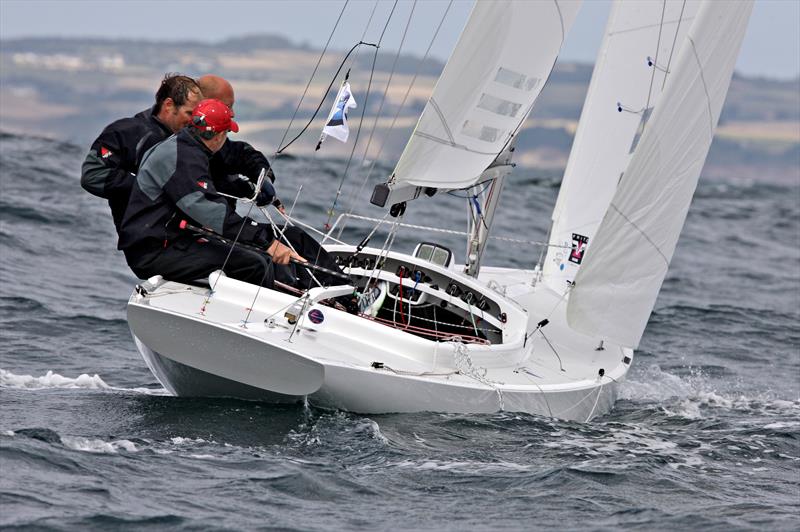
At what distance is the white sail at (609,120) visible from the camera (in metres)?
8.59

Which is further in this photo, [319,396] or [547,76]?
[547,76]

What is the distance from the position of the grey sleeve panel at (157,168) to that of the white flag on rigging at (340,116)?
0.89m

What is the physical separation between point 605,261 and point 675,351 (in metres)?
3.11

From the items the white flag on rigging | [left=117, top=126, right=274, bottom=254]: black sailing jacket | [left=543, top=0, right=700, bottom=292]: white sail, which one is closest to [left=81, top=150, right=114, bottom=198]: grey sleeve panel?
[left=117, top=126, right=274, bottom=254]: black sailing jacket

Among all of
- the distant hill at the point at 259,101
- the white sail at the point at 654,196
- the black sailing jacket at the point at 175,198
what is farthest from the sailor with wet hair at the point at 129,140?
the distant hill at the point at 259,101

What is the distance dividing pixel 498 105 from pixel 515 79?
0.18 metres

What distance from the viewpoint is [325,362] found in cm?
551

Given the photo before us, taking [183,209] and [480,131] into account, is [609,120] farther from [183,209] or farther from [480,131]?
[183,209]

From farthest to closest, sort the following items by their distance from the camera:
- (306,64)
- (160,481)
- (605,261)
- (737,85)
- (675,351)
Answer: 1. (737,85)
2. (306,64)
3. (675,351)
4. (605,261)
5. (160,481)

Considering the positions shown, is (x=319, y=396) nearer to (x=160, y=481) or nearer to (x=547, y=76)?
(x=160, y=481)

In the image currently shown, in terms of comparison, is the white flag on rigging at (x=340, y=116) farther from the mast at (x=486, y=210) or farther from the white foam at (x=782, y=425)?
the white foam at (x=782, y=425)

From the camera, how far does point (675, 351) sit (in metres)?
9.84

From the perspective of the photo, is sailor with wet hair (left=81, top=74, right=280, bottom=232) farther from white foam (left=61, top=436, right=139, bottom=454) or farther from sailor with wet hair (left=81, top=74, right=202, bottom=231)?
white foam (left=61, top=436, right=139, bottom=454)

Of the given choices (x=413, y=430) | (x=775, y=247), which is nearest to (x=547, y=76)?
(x=413, y=430)
